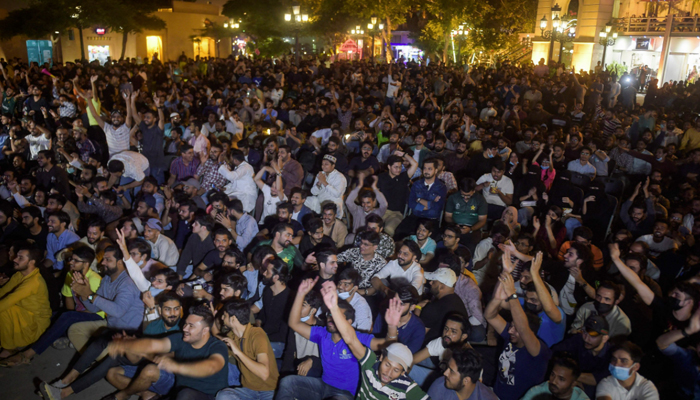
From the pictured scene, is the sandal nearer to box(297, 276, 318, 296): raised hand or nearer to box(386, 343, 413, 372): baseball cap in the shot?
box(297, 276, 318, 296): raised hand

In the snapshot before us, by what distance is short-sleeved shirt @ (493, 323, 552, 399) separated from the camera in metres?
4.18

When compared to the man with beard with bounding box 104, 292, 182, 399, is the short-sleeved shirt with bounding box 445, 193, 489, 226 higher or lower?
higher

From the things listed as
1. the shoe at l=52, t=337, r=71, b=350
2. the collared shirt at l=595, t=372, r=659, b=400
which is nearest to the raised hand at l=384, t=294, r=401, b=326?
the collared shirt at l=595, t=372, r=659, b=400

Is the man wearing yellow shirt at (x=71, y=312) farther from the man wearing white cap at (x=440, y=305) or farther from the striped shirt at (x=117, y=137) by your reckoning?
the striped shirt at (x=117, y=137)

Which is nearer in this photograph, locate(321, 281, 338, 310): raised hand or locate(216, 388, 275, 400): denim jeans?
locate(321, 281, 338, 310): raised hand

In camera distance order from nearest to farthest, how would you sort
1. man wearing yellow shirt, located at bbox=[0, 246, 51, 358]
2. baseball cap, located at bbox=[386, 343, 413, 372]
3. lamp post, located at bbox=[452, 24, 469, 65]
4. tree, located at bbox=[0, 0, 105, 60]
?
1. baseball cap, located at bbox=[386, 343, 413, 372]
2. man wearing yellow shirt, located at bbox=[0, 246, 51, 358]
3. tree, located at bbox=[0, 0, 105, 60]
4. lamp post, located at bbox=[452, 24, 469, 65]

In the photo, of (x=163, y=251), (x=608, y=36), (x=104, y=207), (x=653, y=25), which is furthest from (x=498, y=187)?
(x=653, y=25)

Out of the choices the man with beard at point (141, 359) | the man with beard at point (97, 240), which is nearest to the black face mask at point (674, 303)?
the man with beard at point (141, 359)

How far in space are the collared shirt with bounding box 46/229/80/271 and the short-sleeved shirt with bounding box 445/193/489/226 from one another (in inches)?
189

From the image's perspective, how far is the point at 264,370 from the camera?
4125mm

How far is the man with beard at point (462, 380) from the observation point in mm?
3650

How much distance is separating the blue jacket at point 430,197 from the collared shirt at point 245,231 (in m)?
2.28

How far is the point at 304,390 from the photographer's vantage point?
14.0 ft

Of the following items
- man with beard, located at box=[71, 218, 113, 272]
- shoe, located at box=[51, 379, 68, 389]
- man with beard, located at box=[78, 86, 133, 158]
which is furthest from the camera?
man with beard, located at box=[78, 86, 133, 158]
